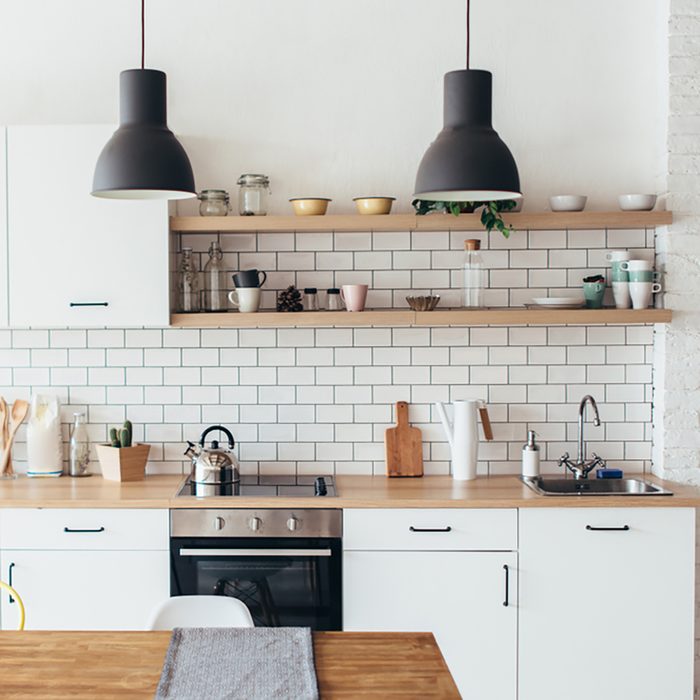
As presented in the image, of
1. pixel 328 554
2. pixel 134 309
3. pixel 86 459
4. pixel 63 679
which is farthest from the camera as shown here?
pixel 86 459

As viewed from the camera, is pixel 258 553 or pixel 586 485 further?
pixel 586 485

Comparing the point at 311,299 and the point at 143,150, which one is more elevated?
the point at 143,150

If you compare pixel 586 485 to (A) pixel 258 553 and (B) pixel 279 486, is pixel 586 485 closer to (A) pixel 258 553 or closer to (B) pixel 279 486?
(B) pixel 279 486

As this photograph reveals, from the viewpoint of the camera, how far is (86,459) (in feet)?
14.7

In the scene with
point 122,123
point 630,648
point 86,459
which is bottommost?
point 630,648

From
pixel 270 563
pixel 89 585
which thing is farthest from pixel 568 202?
pixel 89 585

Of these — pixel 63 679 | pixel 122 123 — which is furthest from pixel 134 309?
pixel 63 679

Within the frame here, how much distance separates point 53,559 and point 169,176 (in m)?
2.00

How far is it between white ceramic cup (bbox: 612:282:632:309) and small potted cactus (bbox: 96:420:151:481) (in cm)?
218

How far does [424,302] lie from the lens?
14.0ft

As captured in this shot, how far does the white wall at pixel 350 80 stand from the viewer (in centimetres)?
446

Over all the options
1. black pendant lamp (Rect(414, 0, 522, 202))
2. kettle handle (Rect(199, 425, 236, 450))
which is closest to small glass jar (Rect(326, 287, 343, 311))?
kettle handle (Rect(199, 425, 236, 450))

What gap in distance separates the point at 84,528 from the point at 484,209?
2111 mm

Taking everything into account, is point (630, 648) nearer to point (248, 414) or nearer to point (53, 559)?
point (248, 414)
